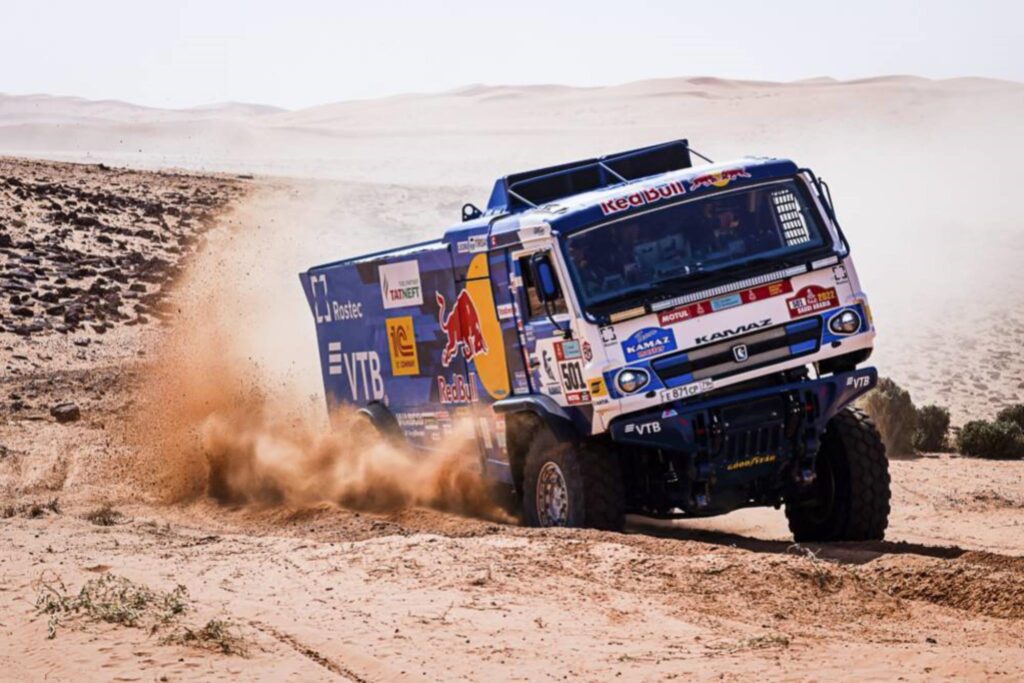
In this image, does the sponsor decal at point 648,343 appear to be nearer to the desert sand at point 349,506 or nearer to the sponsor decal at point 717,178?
the sponsor decal at point 717,178

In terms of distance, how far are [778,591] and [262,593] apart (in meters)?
3.40

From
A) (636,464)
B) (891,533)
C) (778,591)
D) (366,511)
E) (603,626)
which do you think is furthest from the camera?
(366,511)

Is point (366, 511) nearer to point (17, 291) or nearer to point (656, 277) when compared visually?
point (656, 277)

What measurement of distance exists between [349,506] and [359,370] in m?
1.50

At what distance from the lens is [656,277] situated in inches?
460

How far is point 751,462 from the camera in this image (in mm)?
11922

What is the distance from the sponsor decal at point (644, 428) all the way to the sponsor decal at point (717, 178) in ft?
6.26

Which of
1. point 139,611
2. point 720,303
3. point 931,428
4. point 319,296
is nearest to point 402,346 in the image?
point 319,296

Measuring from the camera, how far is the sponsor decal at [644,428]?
11.5 m

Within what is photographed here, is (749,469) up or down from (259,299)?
down

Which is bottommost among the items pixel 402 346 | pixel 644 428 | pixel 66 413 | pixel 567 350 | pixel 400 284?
pixel 644 428

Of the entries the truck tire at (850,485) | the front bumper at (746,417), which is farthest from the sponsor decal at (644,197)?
the truck tire at (850,485)

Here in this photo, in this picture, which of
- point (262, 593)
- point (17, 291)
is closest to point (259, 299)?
point (17, 291)

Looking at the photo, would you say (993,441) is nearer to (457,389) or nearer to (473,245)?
(457,389)
